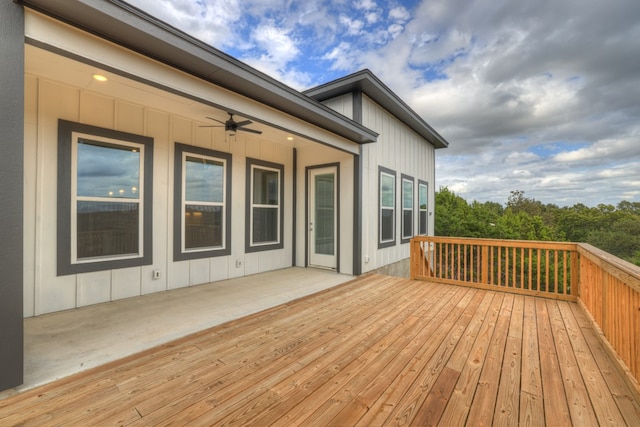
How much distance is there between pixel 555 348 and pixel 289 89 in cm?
398

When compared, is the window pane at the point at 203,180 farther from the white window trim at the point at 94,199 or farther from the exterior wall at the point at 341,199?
the exterior wall at the point at 341,199

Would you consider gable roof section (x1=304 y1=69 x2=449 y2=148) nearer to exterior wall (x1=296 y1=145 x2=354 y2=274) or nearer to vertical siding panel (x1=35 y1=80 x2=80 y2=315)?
exterior wall (x1=296 y1=145 x2=354 y2=274)

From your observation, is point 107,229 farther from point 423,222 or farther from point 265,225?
point 423,222

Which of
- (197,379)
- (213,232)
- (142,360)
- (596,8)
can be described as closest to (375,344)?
(197,379)

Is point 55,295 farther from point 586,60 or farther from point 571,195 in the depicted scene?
point 571,195

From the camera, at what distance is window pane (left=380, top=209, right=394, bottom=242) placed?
6.06m

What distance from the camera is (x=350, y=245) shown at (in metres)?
5.23

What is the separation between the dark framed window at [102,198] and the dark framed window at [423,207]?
7292 mm

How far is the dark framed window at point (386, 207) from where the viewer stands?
596 centimetres

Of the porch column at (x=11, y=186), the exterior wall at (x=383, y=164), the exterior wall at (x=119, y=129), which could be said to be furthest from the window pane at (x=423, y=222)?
the porch column at (x=11, y=186)

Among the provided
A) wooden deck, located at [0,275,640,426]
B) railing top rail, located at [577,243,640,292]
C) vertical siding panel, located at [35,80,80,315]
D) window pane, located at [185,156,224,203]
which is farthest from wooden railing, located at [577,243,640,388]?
vertical siding panel, located at [35,80,80,315]

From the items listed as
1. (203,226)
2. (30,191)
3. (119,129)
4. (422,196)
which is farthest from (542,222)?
(30,191)

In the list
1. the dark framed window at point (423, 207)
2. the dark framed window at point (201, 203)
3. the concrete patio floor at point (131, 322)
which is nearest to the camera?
the concrete patio floor at point (131, 322)

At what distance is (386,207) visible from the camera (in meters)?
6.24
